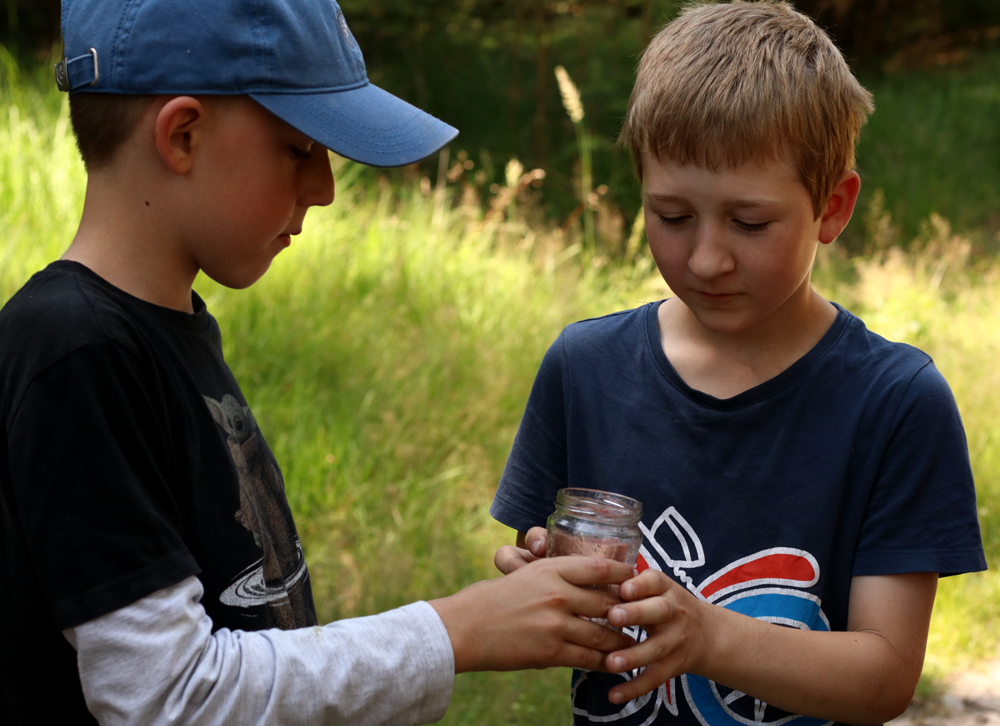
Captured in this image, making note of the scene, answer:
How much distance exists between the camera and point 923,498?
1.53 meters

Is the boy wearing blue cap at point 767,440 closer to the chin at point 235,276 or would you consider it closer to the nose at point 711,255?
the nose at point 711,255

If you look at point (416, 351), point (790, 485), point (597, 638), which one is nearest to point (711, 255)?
point (790, 485)

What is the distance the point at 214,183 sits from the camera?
4.63 feet

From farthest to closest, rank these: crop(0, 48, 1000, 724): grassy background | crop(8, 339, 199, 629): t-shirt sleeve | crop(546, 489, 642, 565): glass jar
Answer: crop(0, 48, 1000, 724): grassy background, crop(546, 489, 642, 565): glass jar, crop(8, 339, 199, 629): t-shirt sleeve

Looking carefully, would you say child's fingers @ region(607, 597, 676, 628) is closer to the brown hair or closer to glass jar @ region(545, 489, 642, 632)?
glass jar @ region(545, 489, 642, 632)

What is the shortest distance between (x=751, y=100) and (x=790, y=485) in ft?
2.08

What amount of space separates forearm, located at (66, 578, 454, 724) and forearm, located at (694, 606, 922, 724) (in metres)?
0.45

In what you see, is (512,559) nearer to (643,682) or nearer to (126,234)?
(643,682)

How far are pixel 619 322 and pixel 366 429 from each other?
2.33 meters

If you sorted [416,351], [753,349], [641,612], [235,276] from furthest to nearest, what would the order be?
1. [416,351]
2. [753,349]
3. [235,276]
4. [641,612]

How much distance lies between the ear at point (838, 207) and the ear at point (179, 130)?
3.40 ft

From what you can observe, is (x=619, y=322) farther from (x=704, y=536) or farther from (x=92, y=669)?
(x=92, y=669)

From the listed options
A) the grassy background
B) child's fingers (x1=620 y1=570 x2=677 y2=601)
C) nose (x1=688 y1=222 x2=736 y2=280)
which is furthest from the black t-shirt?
the grassy background

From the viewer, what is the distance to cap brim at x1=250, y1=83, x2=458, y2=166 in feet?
4.66
